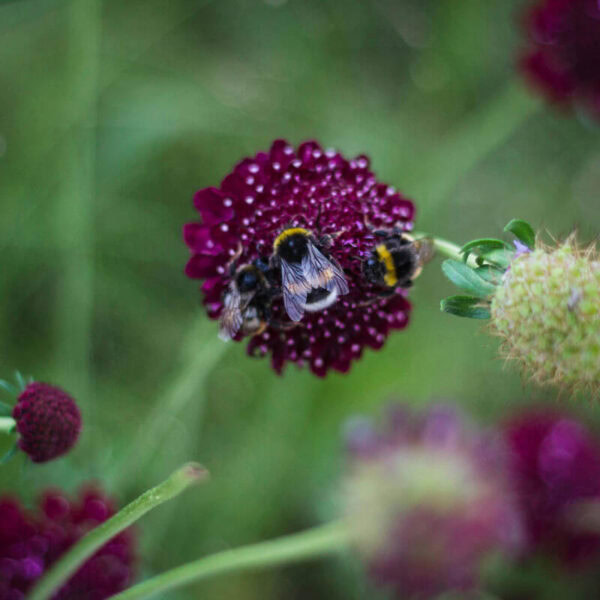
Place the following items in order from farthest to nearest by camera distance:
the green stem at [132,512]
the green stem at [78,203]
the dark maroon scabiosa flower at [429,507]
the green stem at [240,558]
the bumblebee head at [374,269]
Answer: the green stem at [78,203]
the dark maroon scabiosa flower at [429,507]
the bumblebee head at [374,269]
the green stem at [240,558]
the green stem at [132,512]

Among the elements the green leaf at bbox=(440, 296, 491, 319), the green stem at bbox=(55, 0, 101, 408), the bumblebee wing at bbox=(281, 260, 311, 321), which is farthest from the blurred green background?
the green leaf at bbox=(440, 296, 491, 319)

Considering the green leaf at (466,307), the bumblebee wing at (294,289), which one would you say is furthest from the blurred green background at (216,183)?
the green leaf at (466,307)

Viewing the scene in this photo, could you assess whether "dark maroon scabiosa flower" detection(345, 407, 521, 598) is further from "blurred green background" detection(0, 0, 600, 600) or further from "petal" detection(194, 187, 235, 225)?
"petal" detection(194, 187, 235, 225)

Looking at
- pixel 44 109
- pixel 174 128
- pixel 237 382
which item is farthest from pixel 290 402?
pixel 44 109

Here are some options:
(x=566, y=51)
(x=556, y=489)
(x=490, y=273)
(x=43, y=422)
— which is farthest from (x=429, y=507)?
(x=566, y=51)

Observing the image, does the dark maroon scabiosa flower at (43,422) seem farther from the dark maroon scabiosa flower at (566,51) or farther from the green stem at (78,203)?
the dark maroon scabiosa flower at (566,51)

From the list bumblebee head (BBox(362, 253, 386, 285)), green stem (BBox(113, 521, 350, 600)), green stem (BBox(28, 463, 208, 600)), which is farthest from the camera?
bumblebee head (BBox(362, 253, 386, 285))

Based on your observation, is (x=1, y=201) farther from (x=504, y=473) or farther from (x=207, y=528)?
(x=504, y=473)
